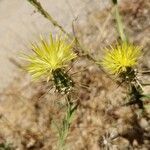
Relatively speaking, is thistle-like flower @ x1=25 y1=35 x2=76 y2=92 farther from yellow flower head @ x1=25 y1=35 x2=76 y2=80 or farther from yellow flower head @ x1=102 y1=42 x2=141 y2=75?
yellow flower head @ x1=102 y1=42 x2=141 y2=75

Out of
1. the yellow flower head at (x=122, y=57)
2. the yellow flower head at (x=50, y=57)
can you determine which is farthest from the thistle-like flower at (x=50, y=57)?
the yellow flower head at (x=122, y=57)

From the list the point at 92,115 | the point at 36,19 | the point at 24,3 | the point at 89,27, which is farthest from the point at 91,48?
the point at 24,3

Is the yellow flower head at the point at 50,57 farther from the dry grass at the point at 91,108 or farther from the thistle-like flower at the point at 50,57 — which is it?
the dry grass at the point at 91,108

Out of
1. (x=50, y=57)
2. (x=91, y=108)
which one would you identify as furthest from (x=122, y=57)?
(x=91, y=108)

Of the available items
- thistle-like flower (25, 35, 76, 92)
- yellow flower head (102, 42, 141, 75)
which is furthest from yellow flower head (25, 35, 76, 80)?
yellow flower head (102, 42, 141, 75)

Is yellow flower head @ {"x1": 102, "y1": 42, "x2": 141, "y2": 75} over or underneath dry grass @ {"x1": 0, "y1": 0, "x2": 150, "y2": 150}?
underneath

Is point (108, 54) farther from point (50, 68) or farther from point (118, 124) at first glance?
point (118, 124)
